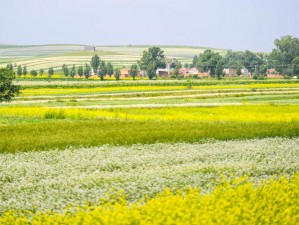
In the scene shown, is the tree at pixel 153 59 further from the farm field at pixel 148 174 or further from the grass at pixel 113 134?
the farm field at pixel 148 174

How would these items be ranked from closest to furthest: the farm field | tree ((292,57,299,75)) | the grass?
the farm field < the grass < tree ((292,57,299,75))

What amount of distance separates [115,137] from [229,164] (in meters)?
8.28

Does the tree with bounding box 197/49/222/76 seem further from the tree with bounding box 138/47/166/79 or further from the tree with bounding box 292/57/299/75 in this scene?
the tree with bounding box 292/57/299/75

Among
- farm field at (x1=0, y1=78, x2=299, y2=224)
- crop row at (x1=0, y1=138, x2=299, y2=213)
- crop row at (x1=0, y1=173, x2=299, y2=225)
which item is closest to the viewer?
crop row at (x1=0, y1=173, x2=299, y2=225)

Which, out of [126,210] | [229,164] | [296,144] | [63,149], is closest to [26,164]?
[63,149]

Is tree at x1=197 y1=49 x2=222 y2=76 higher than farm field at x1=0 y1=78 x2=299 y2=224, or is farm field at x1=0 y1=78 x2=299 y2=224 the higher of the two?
farm field at x1=0 y1=78 x2=299 y2=224

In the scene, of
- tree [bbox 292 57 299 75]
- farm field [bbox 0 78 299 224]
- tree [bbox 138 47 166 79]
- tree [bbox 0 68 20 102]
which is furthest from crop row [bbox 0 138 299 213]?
tree [bbox 138 47 166 79]

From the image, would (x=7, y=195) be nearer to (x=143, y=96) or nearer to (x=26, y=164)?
(x=26, y=164)

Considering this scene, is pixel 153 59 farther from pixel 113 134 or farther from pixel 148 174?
pixel 148 174

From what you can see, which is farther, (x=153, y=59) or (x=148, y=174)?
(x=153, y=59)

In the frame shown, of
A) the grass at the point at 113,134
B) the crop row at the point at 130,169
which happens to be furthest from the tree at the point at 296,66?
the crop row at the point at 130,169

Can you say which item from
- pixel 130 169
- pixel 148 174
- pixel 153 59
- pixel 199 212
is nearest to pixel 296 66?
pixel 153 59

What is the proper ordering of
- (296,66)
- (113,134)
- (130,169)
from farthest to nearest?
(296,66)
(113,134)
(130,169)

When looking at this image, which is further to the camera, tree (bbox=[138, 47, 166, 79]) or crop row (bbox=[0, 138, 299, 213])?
tree (bbox=[138, 47, 166, 79])
